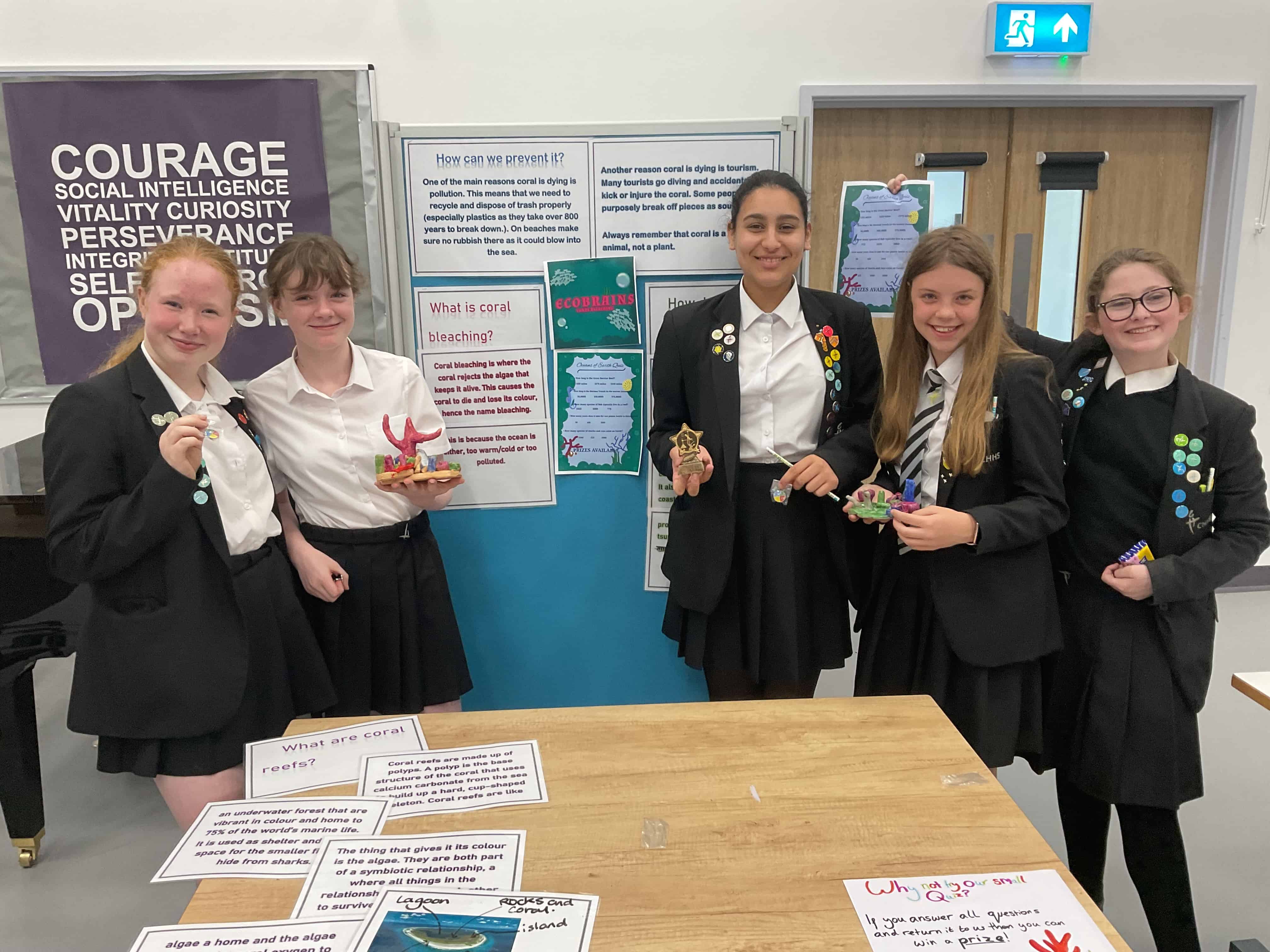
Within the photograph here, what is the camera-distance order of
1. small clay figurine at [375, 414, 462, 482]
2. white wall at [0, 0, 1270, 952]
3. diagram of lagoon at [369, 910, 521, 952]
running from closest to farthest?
diagram of lagoon at [369, 910, 521, 952], small clay figurine at [375, 414, 462, 482], white wall at [0, 0, 1270, 952]

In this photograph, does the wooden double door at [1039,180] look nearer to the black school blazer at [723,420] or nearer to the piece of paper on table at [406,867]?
the black school blazer at [723,420]

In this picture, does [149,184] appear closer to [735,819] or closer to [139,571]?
[139,571]

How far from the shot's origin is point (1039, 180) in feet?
10.8

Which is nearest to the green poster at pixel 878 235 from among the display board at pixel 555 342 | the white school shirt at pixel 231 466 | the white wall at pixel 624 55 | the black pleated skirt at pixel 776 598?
the display board at pixel 555 342

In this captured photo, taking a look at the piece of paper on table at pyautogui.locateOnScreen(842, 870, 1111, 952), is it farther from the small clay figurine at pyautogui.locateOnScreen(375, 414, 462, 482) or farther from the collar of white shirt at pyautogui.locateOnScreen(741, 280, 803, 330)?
the collar of white shirt at pyautogui.locateOnScreen(741, 280, 803, 330)

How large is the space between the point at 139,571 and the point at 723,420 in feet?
4.08

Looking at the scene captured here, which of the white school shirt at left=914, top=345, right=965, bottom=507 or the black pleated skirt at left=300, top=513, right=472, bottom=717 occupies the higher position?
the white school shirt at left=914, top=345, right=965, bottom=507

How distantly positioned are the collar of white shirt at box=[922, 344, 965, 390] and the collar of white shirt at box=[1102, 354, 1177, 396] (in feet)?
0.95

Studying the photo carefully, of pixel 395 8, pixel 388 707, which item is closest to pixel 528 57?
pixel 395 8

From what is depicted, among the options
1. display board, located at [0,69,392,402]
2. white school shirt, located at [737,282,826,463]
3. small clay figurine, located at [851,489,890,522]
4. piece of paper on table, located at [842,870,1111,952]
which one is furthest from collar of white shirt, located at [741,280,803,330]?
piece of paper on table, located at [842,870,1111,952]

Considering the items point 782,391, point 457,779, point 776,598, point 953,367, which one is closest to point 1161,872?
point 776,598

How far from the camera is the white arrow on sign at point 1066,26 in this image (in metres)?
2.89

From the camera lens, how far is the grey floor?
209 centimetres

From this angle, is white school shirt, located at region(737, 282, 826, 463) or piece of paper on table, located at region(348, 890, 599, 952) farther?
white school shirt, located at region(737, 282, 826, 463)
